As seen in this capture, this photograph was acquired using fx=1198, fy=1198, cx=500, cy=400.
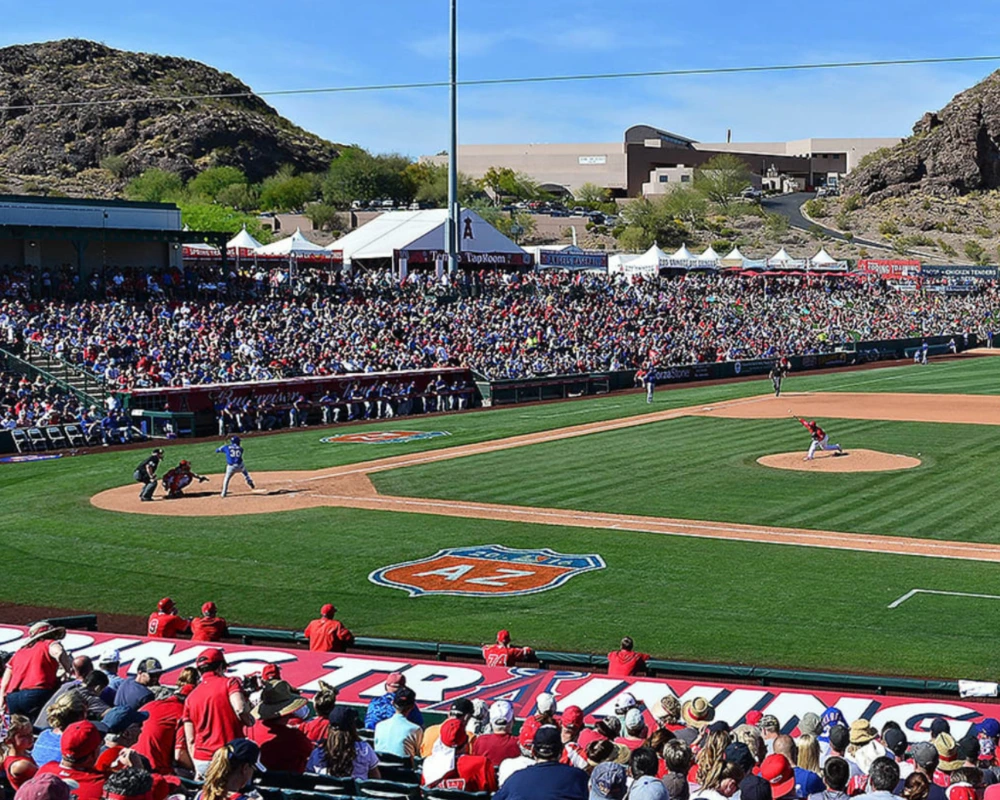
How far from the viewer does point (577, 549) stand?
21.2 meters

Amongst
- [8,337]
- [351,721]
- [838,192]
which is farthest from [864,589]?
[838,192]

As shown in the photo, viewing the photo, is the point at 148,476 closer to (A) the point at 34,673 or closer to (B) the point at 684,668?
(B) the point at 684,668

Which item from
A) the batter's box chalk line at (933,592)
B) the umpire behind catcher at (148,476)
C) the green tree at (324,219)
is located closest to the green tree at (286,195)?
the green tree at (324,219)

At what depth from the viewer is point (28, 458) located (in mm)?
32656

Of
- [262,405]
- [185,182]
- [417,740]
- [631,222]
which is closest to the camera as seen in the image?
[417,740]

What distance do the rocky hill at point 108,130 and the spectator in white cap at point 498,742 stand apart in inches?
5325

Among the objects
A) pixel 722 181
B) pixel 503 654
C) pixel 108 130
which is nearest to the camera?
pixel 503 654

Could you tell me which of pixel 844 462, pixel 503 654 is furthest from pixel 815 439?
pixel 503 654

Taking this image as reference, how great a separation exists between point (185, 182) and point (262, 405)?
11181cm

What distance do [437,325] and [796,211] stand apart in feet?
360

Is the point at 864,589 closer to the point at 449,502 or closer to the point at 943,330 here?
the point at 449,502

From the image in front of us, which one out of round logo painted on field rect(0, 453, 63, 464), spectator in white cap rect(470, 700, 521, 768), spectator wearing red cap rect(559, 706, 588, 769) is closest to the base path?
round logo painted on field rect(0, 453, 63, 464)

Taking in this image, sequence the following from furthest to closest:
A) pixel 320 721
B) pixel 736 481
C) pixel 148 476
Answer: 1. pixel 736 481
2. pixel 148 476
3. pixel 320 721

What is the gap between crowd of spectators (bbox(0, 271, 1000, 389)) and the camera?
134 feet
